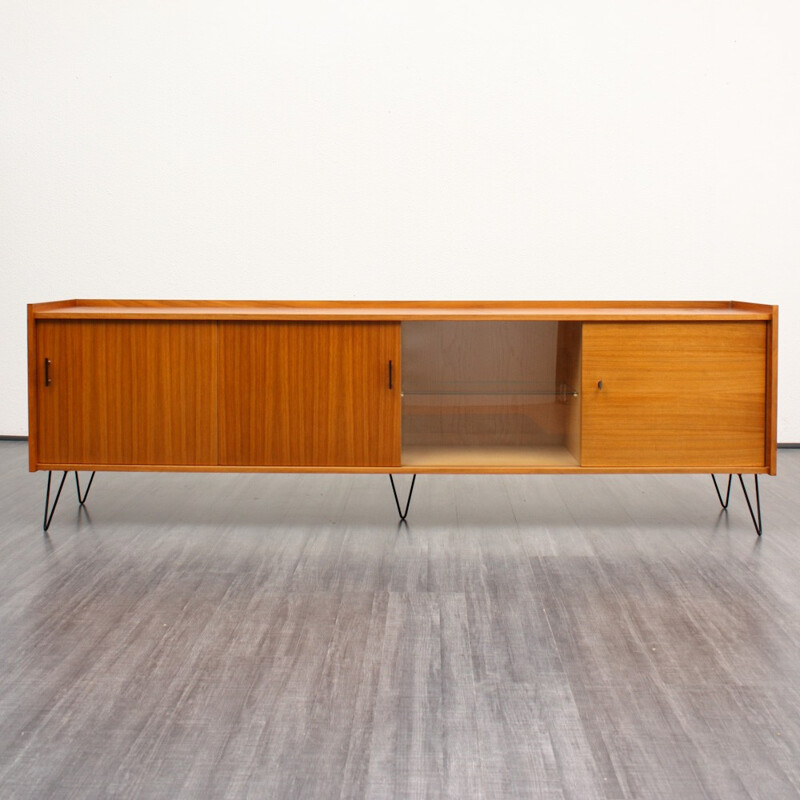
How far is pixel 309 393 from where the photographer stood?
2.81m

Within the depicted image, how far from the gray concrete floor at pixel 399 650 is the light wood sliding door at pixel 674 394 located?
0.89 feet

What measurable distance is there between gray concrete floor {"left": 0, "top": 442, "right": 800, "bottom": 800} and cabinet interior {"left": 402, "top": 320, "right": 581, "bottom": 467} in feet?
0.87

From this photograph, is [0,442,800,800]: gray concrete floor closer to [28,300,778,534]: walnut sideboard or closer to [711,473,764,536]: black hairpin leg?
[711,473,764,536]: black hairpin leg

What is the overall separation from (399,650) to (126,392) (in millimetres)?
1281

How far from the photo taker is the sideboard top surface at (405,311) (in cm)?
277
